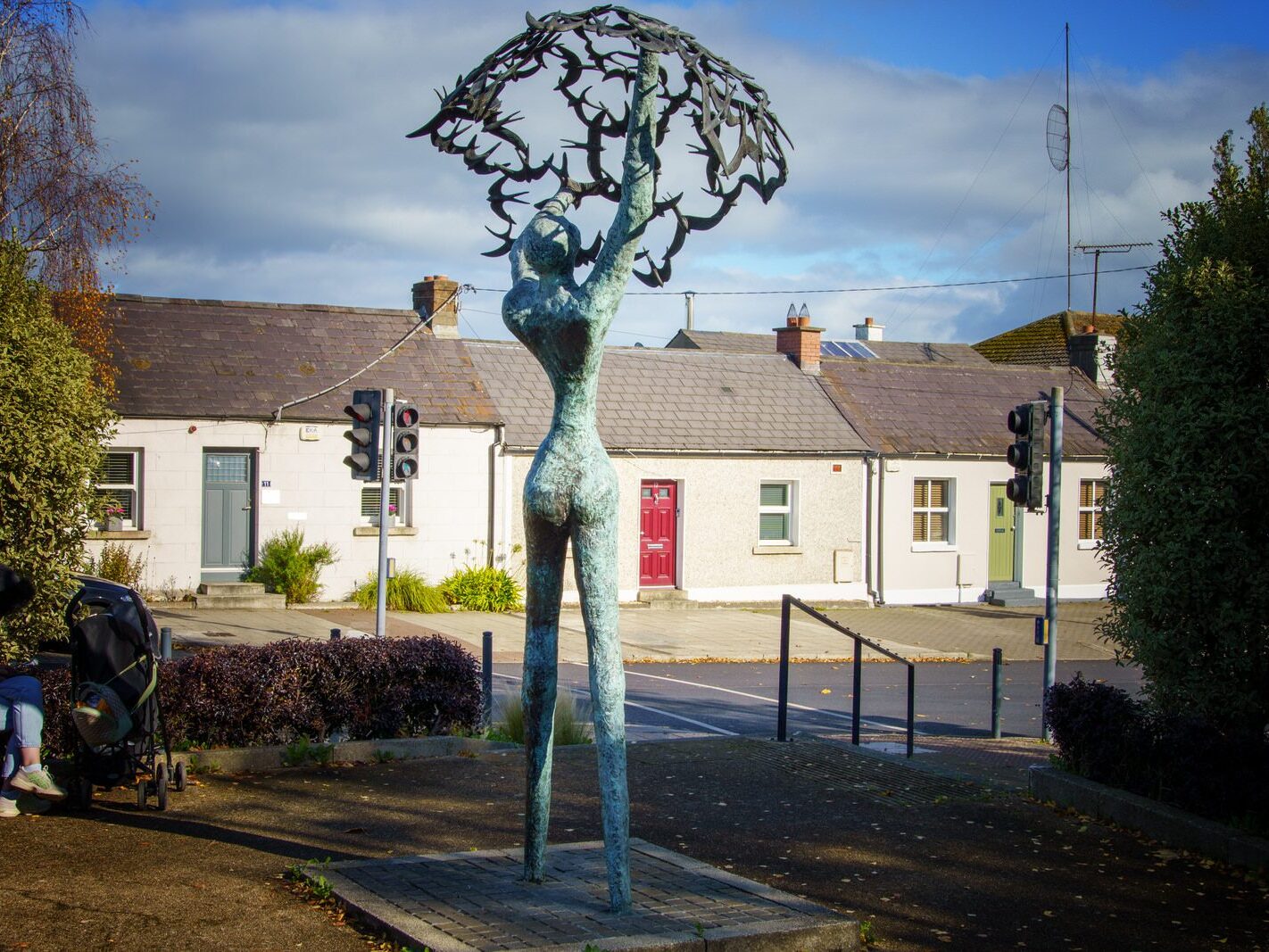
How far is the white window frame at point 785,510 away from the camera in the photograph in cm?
2756

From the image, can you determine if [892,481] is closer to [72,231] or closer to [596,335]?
[72,231]

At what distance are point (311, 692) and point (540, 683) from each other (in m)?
4.01

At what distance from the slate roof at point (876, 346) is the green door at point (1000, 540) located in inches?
425

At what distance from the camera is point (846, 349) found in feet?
129

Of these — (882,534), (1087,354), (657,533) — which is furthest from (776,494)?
(1087,354)

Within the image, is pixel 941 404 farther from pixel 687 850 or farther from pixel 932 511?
pixel 687 850

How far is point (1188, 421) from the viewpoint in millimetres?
8703

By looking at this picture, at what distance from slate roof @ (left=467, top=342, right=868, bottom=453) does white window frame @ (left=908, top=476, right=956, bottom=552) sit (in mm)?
1870

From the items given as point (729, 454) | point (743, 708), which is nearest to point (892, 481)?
point (729, 454)

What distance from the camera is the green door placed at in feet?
97.5

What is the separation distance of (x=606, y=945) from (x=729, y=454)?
71.5ft

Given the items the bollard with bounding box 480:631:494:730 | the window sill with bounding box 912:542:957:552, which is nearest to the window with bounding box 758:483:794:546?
the window sill with bounding box 912:542:957:552

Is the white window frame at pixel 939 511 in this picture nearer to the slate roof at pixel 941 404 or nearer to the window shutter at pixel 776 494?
the slate roof at pixel 941 404

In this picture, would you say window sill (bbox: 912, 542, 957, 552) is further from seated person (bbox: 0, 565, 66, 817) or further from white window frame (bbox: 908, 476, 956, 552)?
seated person (bbox: 0, 565, 66, 817)
